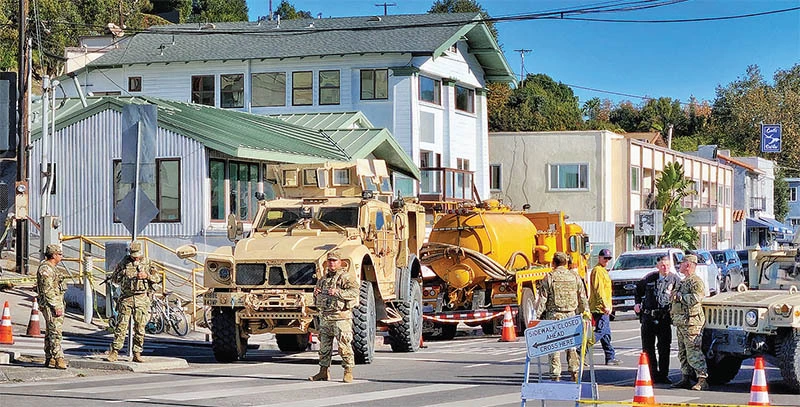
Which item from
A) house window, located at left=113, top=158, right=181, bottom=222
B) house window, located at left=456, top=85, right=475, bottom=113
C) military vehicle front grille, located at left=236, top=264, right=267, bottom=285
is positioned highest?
house window, located at left=456, top=85, right=475, bottom=113

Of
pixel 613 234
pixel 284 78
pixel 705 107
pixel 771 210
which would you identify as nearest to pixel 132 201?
pixel 284 78

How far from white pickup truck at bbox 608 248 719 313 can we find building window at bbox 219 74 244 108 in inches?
704

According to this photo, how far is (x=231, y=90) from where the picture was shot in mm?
48594

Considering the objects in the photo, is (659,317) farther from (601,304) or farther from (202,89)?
(202,89)

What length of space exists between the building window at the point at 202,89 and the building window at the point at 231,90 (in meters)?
0.48

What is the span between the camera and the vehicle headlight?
14.7 m

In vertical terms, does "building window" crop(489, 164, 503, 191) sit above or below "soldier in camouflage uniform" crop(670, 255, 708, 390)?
above

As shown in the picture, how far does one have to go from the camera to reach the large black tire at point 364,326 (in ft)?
59.8

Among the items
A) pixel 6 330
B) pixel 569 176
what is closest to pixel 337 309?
pixel 6 330

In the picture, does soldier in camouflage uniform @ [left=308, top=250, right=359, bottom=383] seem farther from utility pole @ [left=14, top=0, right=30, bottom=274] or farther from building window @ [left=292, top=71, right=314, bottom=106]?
building window @ [left=292, top=71, right=314, bottom=106]

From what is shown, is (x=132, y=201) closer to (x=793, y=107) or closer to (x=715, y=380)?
(x=715, y=380)

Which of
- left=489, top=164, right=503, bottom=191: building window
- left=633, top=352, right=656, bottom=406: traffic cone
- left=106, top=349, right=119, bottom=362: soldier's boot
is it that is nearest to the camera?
left=633, top=352, right=656, bottom=406: traffic cone

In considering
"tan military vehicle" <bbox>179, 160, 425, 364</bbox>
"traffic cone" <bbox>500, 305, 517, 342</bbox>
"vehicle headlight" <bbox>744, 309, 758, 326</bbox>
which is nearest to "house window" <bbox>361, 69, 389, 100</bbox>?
"traffic cone" <bbox>500, 305, 517, 342</bbox>

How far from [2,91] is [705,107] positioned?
4078 inches
